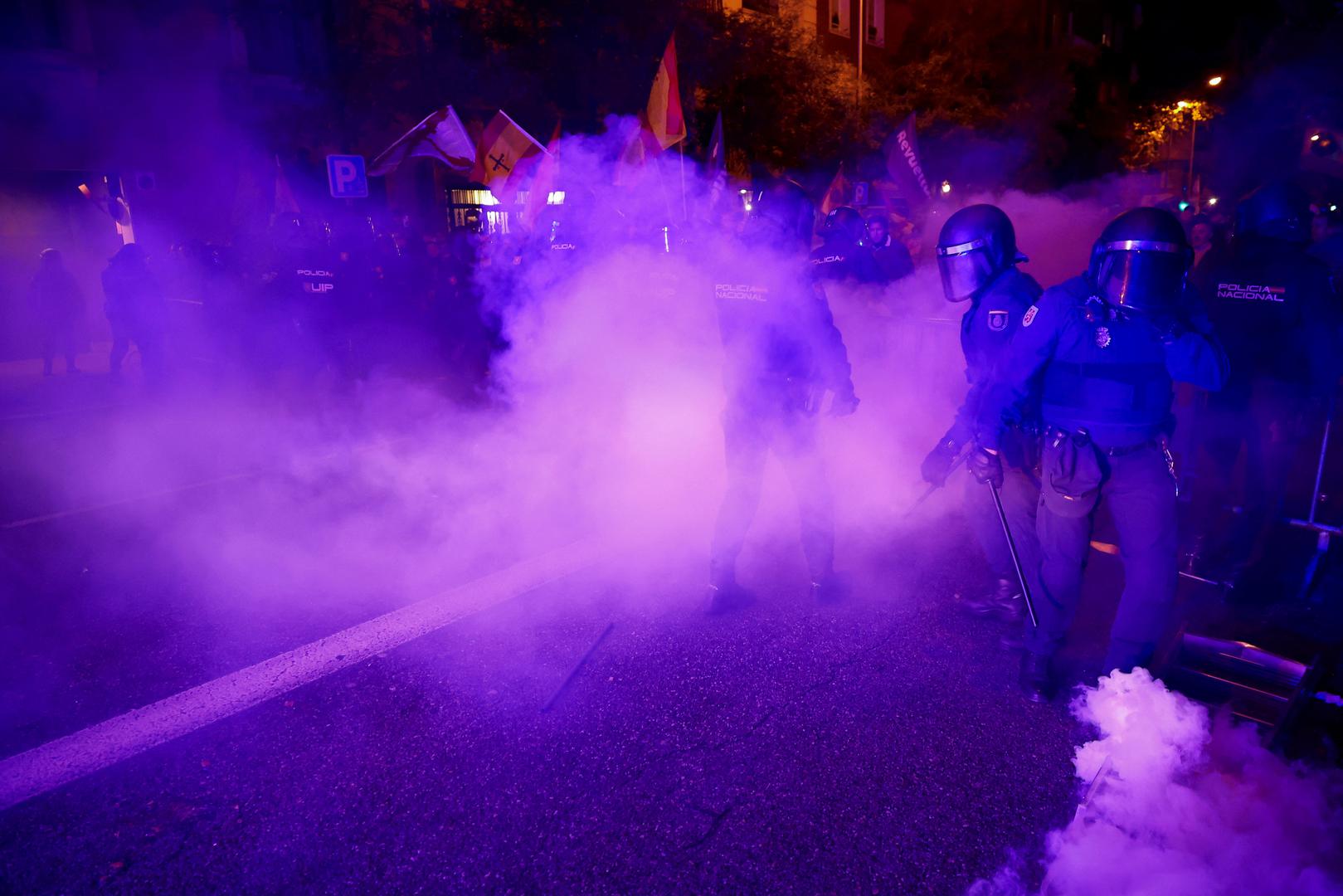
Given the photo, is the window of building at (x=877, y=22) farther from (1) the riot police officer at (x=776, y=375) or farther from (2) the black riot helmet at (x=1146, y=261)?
(2) the black riot helmet at (x=1146, y=261)

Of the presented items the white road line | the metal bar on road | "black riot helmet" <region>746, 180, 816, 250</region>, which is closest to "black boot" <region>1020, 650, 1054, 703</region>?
the metal bar on road

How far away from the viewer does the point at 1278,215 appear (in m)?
3.97

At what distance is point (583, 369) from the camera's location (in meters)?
7.58

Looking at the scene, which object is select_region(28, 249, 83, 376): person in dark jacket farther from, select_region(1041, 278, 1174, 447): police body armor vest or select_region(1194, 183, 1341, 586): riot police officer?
select_region(1194, 183, 1341, 586): riot police officer

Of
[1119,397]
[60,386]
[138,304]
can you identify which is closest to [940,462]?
[1119,397]

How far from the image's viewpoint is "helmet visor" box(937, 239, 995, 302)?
3.61 meters

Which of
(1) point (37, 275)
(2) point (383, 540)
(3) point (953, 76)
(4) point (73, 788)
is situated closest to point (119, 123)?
(1) point (37, 275)

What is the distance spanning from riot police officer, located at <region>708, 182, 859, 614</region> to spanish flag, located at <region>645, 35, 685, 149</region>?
4.66 metres

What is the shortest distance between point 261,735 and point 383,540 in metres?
1.99

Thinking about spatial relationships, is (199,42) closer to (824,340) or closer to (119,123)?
(119,123)

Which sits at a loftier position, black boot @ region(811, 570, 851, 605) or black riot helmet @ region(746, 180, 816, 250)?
black riot helmet @ region(746, 180, 816, 250)

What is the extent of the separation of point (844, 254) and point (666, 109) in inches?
177

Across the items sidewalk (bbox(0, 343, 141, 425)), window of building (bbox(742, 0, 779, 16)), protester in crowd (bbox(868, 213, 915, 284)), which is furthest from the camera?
window of building (bbox(742, 0, 779, 16))

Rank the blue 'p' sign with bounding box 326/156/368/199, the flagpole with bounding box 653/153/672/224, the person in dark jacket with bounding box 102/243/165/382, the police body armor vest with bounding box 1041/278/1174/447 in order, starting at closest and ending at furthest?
the police body armor vest with bounding box 1041/278/1174/447, the flagpole with bounding box 653/153/672/224, the person in dark jacket with bounding box 102/243/165/382, the blue 'p' sign with bounding box 326/156/368/199
